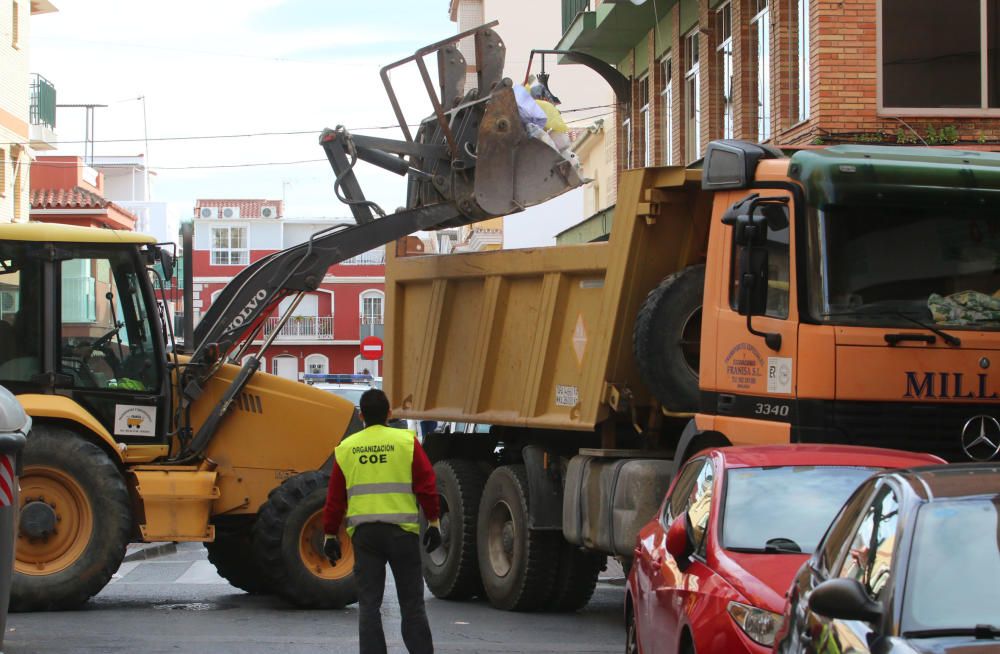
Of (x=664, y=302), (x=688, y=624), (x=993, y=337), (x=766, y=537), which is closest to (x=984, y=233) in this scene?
(x=993, y=337)

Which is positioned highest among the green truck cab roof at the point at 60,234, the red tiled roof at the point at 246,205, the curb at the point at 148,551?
the red tiled roof at the point at 246,205

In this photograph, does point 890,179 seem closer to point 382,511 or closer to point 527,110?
point 382,511

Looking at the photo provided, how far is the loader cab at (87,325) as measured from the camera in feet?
39.1

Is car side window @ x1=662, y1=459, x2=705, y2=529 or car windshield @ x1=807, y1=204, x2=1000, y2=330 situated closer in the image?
car side window @ x1=662, y1=459, x2=705, y2=529

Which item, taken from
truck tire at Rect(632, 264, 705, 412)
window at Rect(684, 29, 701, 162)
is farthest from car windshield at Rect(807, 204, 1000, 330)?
window at Rect(684, 29, 701, 162)

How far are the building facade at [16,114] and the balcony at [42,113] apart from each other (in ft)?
0.08

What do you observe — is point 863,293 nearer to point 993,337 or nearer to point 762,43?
point 993,337

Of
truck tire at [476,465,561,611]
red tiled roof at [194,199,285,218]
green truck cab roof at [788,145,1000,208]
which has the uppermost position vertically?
red tiled roof at [194,199,285,218]

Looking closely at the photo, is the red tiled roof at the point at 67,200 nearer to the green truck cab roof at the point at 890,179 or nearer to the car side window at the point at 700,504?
the green truck cab roof at the point at 890,179

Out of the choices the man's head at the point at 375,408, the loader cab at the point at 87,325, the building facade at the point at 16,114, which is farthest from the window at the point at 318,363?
the man's head at the point at 375,408

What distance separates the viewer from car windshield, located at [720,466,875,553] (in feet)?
23.6

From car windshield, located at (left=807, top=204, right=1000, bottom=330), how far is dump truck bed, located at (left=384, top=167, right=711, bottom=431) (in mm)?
2027

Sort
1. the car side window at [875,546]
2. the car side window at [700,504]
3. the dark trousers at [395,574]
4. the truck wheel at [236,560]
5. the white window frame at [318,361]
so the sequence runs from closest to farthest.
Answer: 1. the car side window at [875,546]
2. the car side window at [700,504]
3. the dark trousers at [395,574]
4. the truck wheel at [236,560]
5. the white window frame at [318,361]

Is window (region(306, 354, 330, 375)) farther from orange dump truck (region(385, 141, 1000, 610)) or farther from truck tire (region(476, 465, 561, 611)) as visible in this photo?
truck tire (region(476, 465, 561, 611))
